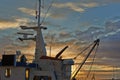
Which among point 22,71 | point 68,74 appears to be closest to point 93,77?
point 68,74

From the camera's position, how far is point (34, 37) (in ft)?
212

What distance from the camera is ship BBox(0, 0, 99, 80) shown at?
58.2 metres

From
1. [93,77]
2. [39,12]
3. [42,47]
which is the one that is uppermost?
[39,12]

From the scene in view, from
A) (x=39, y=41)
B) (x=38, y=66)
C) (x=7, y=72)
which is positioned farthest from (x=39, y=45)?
(x=7, y=72)

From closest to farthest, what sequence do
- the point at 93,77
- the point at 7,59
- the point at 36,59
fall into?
the point at 7,59
the point at 36,59
the point at 93,77

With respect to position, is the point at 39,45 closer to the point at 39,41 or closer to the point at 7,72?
the point at 39,41

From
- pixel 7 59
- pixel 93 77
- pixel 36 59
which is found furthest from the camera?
pixel 93 77

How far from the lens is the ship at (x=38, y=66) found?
5825 centimetres

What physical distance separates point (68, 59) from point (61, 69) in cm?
173

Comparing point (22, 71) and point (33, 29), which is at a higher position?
point (33, 29)

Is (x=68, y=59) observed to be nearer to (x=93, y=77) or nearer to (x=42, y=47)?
(x=42, y=47)

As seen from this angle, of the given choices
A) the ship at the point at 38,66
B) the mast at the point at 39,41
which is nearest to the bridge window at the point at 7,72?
the ship at the point at 38,66

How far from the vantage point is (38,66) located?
60.5m

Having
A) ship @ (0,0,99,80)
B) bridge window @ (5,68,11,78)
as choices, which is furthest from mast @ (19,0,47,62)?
bridge window @ (5,68,11,78)
